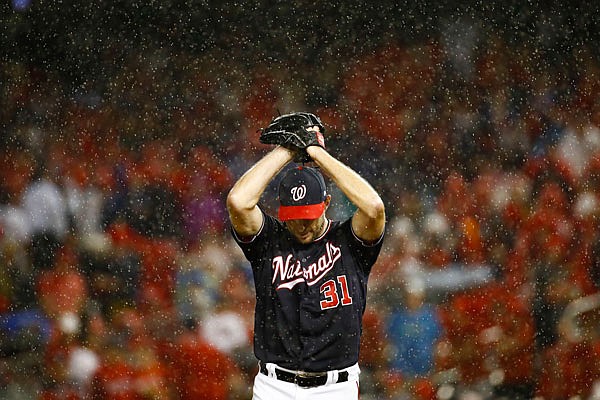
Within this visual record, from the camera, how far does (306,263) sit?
253cm

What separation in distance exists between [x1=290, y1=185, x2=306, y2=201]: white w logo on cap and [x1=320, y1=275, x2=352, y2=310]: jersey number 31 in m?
0.30

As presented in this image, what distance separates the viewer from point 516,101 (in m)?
4.52

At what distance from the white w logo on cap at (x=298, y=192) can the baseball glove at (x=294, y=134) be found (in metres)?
0.10

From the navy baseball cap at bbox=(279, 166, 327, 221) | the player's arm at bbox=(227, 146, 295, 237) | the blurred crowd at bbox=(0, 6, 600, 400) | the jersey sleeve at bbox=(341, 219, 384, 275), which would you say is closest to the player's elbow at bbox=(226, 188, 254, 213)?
the player's arm at bbox=(227, 146, 295, 237)

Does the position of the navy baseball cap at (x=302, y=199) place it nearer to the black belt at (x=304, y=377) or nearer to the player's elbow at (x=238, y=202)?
the player's elbow at (x=238, y=202)

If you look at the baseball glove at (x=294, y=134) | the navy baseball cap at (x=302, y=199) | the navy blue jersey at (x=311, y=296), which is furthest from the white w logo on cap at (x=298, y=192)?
the navy blue jersey at (x=311, y=296)

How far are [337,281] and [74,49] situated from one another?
8.59ft

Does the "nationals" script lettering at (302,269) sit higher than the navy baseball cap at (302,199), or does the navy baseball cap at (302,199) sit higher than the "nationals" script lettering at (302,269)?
the navy baseball cap at (302,199)

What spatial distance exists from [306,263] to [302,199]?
24 cm

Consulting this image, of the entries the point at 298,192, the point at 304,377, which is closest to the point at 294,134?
the point at 298,192

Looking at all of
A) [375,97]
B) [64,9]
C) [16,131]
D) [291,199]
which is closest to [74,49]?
[64,9]

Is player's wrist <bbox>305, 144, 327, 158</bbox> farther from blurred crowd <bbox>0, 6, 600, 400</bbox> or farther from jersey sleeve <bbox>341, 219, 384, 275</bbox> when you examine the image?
blurred crowd <bbox>0, 6, 600, 400</bbox>

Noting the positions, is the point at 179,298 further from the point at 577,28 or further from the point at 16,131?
the point at 577,28

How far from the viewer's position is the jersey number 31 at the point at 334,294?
2488 mm
